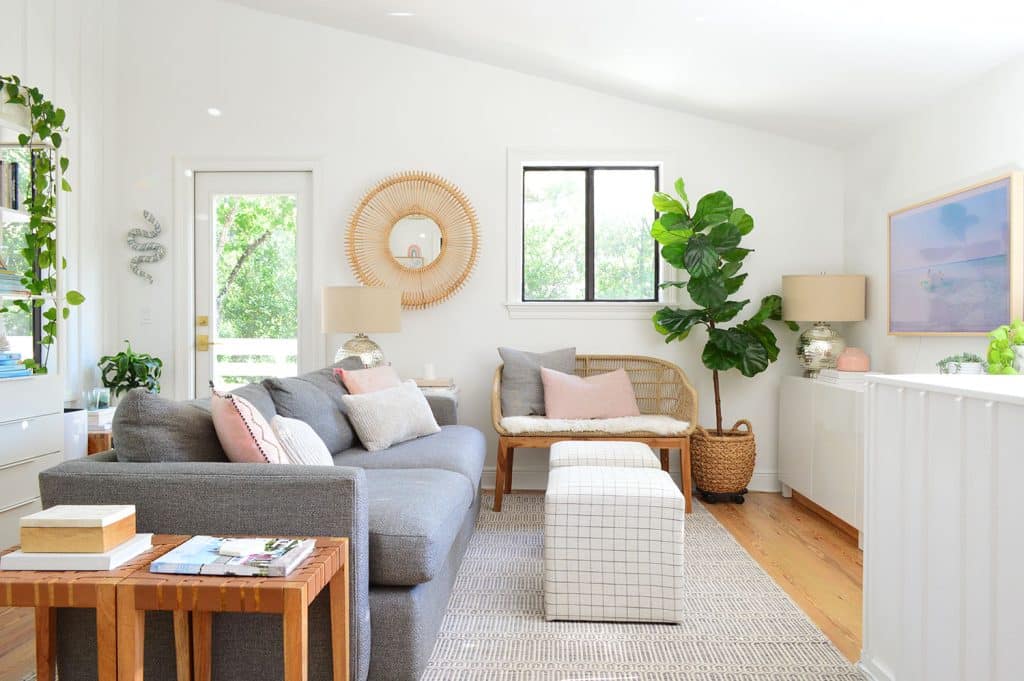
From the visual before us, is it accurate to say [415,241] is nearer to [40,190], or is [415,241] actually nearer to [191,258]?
[191,258]

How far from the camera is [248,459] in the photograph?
78.7 inches

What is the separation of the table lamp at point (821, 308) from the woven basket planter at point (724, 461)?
547 millimetres

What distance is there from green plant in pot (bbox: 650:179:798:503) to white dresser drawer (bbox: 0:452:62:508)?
320cm

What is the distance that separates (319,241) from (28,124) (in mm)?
1655

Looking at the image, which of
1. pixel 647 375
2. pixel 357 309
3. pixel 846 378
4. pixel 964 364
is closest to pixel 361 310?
pixel 357 309

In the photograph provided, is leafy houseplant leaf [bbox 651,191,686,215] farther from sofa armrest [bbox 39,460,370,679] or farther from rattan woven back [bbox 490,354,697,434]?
sofa armrest [bbox 39,460,370,679]

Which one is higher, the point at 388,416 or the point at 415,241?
the point at 415,241

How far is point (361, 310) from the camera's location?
13.3 ft

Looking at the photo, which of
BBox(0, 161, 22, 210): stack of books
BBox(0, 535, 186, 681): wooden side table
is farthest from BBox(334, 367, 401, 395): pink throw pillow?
BBox(0, 535, 186, 681): wooden side table

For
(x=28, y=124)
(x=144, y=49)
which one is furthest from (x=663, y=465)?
(x=144, y=49)

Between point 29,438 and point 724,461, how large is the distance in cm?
346

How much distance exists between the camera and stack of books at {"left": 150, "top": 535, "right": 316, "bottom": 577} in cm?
140

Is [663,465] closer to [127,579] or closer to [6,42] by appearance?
[127,579]

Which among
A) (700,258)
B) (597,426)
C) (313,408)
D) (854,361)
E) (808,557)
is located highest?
(700,258)
